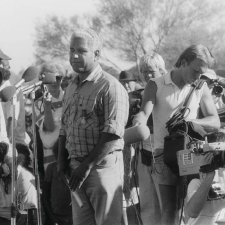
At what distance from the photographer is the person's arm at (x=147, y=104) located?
478cm

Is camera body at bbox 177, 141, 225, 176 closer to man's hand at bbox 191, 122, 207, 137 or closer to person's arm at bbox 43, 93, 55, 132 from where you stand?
man's hand at bbox 191, 122, 207, 137

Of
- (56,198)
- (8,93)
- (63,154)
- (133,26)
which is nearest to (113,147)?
(63,154)

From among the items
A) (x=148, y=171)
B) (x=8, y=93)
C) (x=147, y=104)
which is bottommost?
(x=148, y=171)

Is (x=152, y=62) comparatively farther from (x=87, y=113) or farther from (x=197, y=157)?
(x=87, y=113)

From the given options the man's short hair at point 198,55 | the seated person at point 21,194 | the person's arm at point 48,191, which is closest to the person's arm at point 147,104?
the man's short hair at point 198,55

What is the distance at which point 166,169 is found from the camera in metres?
4.97

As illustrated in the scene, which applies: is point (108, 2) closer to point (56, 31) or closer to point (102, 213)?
point (56, 31)

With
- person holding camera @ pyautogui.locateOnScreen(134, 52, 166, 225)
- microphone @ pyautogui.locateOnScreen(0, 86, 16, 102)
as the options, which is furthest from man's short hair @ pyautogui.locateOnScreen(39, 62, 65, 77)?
microphone @ pyautogui.locateOnScreen(0, 86, 16, 102)

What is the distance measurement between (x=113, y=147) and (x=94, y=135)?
0.49 ft

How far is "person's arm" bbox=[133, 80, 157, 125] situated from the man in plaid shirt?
496mm

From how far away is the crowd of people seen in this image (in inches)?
167

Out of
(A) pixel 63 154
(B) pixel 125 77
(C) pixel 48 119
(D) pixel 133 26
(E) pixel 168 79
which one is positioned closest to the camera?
(A) pixel 63 154

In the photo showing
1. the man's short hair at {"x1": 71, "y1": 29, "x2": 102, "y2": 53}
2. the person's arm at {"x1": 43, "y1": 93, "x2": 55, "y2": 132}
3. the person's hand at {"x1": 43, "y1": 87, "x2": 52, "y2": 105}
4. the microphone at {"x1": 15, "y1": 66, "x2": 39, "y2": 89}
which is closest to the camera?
the man's short hair at {"x1": 71, "y1": 29, "x2": 102, "y2": 53}

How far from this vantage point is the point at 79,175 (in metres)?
4.14
